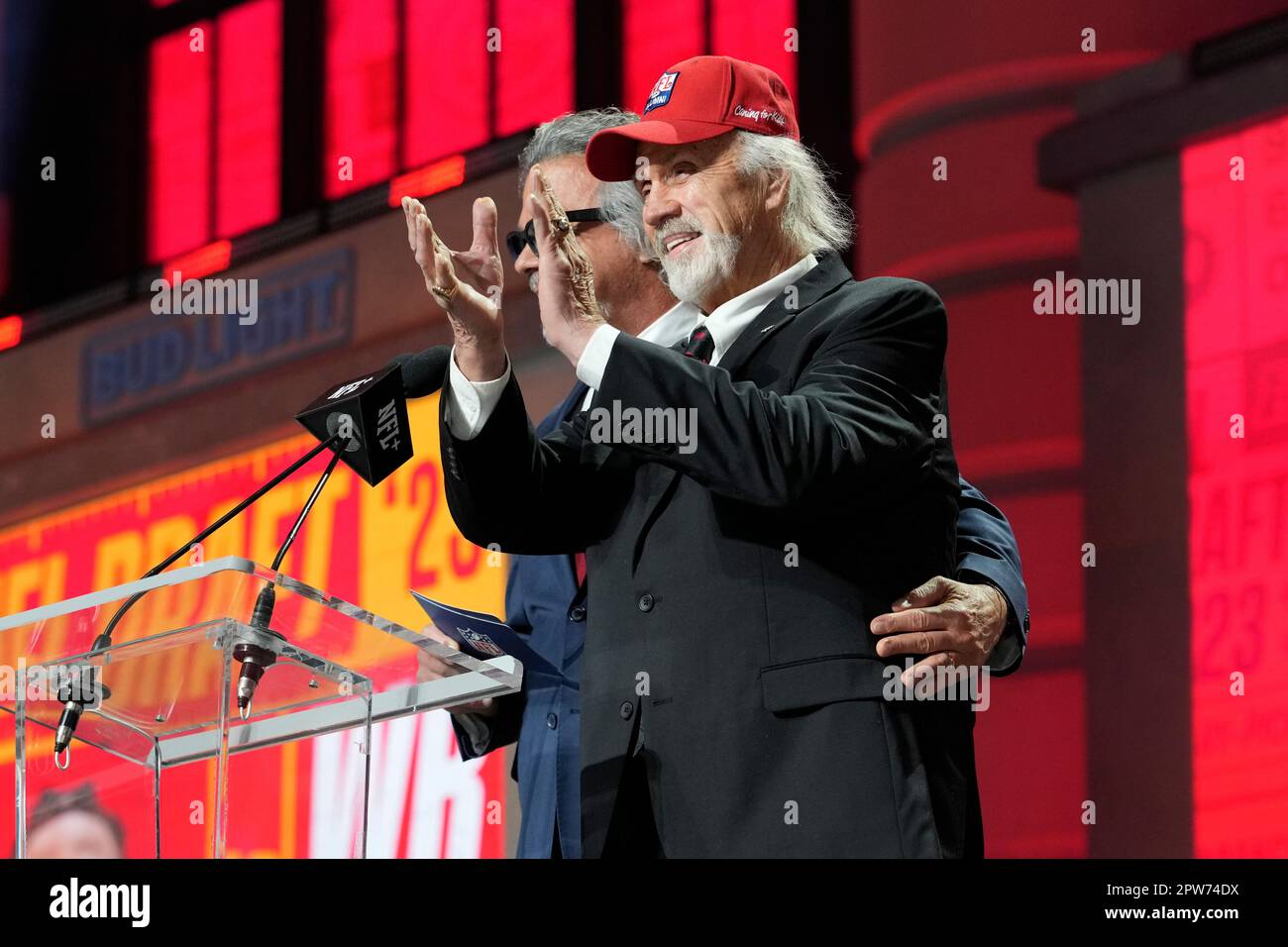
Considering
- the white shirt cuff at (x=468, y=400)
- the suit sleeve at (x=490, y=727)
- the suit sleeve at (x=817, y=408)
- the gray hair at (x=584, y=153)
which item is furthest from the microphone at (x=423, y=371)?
the gray hair at (x=584, y=153)

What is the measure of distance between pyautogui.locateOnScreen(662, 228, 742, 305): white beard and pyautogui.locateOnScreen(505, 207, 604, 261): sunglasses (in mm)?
574

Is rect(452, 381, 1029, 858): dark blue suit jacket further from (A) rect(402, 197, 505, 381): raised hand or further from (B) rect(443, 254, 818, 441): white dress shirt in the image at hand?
(A) rect(402, 197, 505, 381): raised hand

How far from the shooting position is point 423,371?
6.22ft

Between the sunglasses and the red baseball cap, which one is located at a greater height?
the sunglasses

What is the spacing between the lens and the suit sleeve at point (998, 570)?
189cm

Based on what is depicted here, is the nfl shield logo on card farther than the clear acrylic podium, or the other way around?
the nfl shield logo on card

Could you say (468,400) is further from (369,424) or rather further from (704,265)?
(704,265)

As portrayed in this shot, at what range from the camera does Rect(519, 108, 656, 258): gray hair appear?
2690 mm

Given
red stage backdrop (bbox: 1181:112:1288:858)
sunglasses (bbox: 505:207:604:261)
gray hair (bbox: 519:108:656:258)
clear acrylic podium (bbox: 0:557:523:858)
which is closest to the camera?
clear acrylic podium (bbox: 0:557:523:858)

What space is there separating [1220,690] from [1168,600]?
0.82 ft

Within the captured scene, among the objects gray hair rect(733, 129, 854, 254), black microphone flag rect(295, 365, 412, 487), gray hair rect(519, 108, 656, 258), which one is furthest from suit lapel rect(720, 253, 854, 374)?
gray hair rect(519, 108, 656, 258)

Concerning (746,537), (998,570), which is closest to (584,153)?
(998,570)

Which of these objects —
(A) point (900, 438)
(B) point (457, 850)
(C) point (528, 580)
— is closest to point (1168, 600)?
(B) point (457, 850)

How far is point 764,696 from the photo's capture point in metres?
1.62
